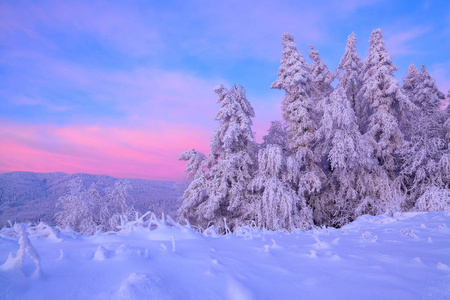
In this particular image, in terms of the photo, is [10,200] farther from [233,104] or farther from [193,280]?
[193,280]

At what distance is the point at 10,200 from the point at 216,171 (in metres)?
33.6

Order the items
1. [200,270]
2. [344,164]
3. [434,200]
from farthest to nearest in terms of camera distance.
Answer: [344,164], [434,200], [200,270]

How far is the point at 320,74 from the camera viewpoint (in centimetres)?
1734

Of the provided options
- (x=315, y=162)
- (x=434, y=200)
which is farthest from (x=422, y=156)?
(x=315, y=162)

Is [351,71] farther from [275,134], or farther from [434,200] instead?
[434,200]

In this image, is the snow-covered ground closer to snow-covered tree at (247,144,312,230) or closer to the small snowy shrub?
snow-covered tree at (247,144,312,230)

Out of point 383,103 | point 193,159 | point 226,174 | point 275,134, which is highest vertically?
point 383,103

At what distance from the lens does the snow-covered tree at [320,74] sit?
56.8ft

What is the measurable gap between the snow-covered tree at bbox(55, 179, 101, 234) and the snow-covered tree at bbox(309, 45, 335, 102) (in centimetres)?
1646

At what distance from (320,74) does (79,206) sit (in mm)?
18224

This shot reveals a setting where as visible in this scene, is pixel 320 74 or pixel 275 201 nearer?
pixel 275 201

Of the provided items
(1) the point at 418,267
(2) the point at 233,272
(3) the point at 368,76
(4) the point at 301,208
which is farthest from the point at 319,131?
(2) the point at 233,272

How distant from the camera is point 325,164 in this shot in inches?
549

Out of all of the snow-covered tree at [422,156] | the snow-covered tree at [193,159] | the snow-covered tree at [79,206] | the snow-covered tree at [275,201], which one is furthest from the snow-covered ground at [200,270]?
the snow-covered tree at [79,206]
